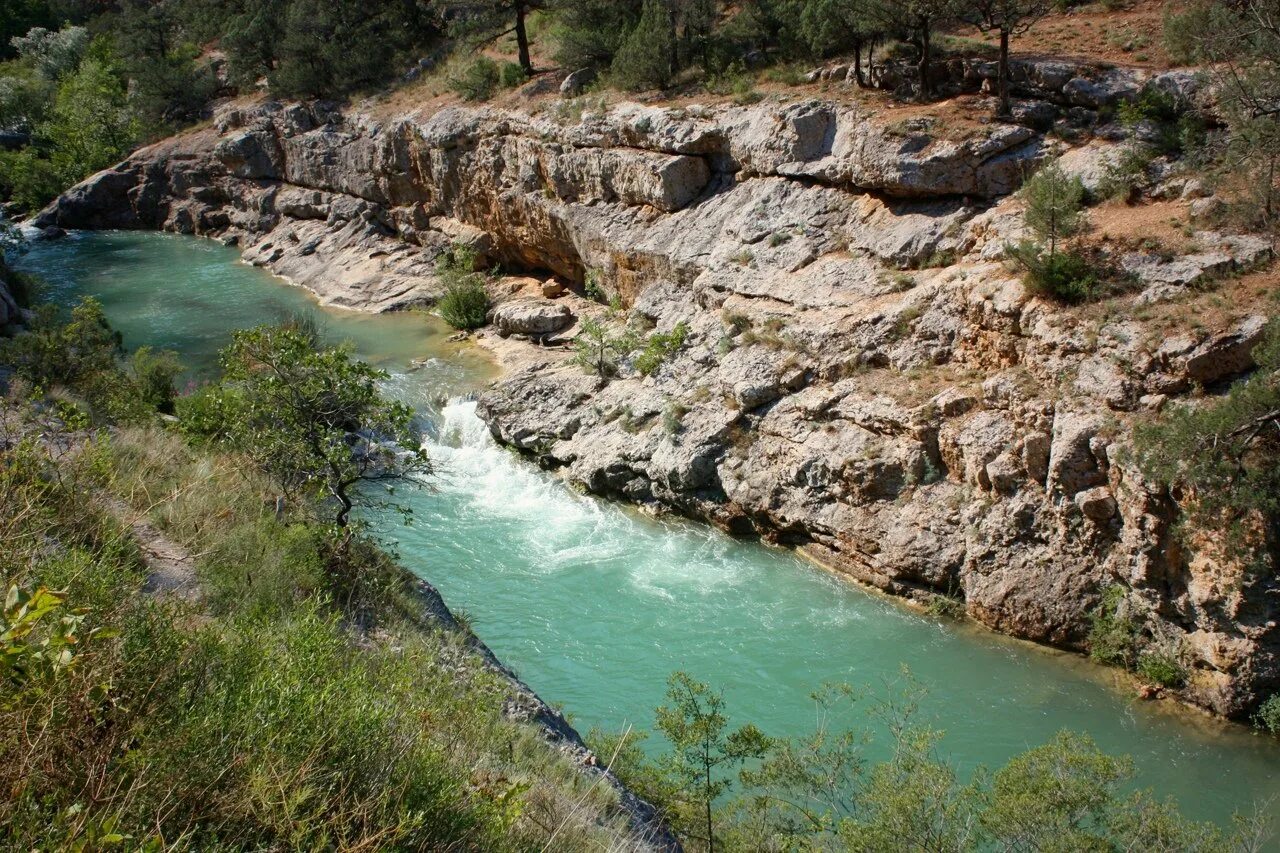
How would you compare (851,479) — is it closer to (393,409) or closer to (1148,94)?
(393,409)

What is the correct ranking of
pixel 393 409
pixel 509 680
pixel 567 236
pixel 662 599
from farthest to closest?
pixel 567 236
pixel 662 599
pixel 393 409
pixel 509 680

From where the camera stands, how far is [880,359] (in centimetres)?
1466

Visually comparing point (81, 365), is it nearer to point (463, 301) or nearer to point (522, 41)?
point (463, 301)

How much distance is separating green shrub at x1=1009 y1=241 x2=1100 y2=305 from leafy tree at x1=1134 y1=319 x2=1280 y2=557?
2545mm

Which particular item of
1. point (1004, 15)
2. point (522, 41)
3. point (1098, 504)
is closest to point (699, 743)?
point (1098, 504)

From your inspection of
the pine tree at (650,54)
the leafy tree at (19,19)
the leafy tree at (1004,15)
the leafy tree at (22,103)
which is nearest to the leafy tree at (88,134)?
the leafy tree at (22,103)

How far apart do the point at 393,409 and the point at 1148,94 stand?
43.6 feet

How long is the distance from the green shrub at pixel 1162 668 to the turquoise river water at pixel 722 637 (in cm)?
31

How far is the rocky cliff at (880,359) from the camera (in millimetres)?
11484

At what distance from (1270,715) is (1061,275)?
6072 millimetres

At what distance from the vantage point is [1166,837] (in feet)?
22.3

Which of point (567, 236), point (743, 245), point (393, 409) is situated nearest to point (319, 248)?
point (567, 236)

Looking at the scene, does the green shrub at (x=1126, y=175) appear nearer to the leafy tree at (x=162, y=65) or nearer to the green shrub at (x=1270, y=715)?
the green shrub at (x=1270, y=715)

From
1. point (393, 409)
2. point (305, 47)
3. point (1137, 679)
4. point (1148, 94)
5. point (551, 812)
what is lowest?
point (1137, 679)
